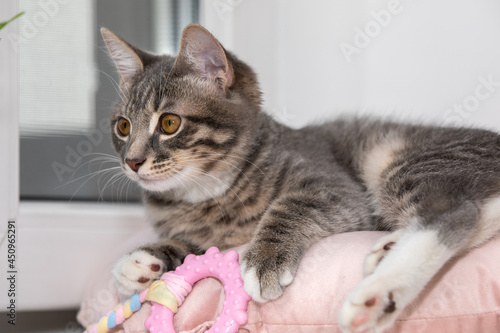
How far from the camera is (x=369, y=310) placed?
3.03 feet

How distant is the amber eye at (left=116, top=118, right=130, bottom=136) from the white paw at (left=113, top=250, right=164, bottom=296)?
0.41m

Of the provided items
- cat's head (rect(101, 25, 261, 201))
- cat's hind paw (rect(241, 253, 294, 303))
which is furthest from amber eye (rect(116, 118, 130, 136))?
cat's hind paw (rect(241, 253, 294, 303))

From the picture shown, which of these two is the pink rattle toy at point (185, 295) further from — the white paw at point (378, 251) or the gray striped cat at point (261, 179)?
the white paw at point (378, 251)

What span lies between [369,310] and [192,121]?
0.76 metres

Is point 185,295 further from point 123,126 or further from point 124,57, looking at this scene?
point 124,57

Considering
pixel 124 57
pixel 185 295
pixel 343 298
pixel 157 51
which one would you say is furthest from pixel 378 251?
pixel 157 51

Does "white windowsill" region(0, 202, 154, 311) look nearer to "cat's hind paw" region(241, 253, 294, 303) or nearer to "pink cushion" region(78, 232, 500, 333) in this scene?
"pink cushion" region(78, 232, 500, 333)

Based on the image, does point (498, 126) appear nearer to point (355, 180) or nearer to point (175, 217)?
point (355, 180)

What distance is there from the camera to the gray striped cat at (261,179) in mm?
1123

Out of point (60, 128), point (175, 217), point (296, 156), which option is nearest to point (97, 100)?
point (60, 128)

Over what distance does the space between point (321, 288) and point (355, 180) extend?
0.67 meters

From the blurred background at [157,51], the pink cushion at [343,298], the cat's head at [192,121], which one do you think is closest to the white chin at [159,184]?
the cat's head at [192,121]

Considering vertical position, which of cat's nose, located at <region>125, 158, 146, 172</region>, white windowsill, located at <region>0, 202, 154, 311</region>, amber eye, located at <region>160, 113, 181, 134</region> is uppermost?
amber eye, located at <region>160, 113, 181, 134</region>

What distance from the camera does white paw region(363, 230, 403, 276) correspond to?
3.51ft
